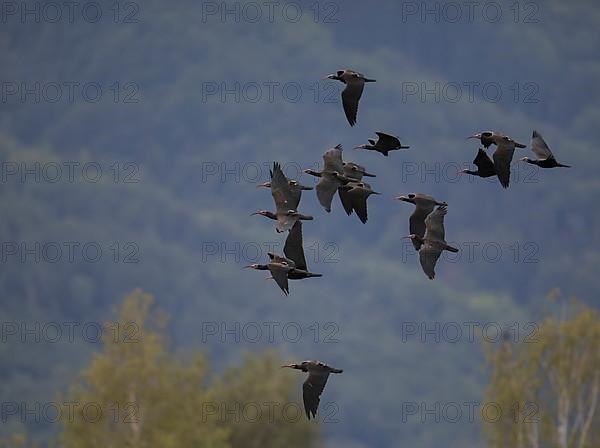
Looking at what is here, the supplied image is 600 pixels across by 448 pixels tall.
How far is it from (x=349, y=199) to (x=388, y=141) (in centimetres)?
117

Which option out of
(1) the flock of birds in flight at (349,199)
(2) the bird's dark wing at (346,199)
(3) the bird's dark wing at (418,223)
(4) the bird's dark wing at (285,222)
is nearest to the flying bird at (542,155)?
(1) the flock of birds in flight at (349,199)

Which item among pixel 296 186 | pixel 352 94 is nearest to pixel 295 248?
pixel 296 186

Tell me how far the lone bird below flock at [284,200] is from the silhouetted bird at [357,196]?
0.85 metres

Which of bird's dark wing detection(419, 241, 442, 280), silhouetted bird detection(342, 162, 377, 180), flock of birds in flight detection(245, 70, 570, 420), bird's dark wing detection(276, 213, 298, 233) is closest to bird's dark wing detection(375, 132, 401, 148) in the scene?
flock of birds in flight detection(245, 70, 570, 420)

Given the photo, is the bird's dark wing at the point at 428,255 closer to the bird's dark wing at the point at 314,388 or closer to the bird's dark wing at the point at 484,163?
the bird's dark wing at the point at 484,163

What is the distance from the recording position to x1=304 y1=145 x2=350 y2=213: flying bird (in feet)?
80.5

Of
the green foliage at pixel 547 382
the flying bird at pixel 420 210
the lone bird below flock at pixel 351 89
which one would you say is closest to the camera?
the flying bird at pixel 420 210

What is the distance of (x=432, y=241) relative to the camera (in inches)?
970

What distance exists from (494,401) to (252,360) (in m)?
16.8

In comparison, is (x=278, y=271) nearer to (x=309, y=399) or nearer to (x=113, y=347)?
(x=309, y=399)

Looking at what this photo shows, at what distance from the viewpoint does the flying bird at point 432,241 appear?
79.1 feet

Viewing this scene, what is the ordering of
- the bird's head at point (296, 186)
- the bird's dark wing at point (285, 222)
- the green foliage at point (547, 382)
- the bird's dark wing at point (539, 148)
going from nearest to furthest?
the bird's dark wing at point (285, 222) → the bird's dark wing at point (539, 148) → the bird's head at point (296, 186) → the green foliage at point (547, 382)

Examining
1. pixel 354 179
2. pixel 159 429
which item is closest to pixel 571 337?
pixel 159 429

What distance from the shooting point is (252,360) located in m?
72.9
